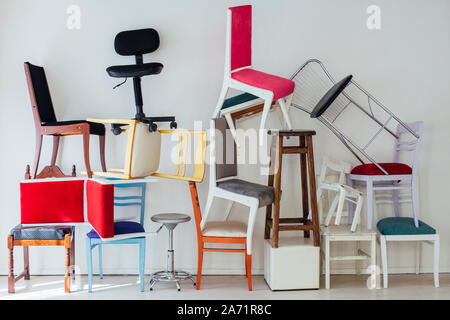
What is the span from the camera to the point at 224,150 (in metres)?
3.88

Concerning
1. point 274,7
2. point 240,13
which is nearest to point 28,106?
point 240,13

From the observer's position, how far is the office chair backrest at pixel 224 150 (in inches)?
148

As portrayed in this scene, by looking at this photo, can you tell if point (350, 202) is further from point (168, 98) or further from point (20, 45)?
point (20, 45)

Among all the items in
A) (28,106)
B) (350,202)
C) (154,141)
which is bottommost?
(350,202)

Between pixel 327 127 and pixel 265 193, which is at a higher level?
pixel 327 127

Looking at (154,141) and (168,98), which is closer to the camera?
(154,141)

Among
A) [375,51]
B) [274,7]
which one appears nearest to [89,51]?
[274,7]

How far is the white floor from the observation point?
3637 millimetres

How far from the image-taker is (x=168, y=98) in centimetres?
425

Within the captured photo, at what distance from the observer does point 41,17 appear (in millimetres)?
4188

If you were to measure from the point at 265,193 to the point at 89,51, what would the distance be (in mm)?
2053

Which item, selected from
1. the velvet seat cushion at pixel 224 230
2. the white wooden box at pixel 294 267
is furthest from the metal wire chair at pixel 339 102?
the velvet seat cushion at pixel 224 230

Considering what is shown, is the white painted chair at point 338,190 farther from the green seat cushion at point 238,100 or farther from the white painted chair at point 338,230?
the green seat cushion at point 238,100

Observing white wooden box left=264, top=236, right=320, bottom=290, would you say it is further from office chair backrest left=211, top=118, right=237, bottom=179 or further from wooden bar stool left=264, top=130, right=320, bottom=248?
office chair backrest left=211, top=118, right=237, bottom=179
